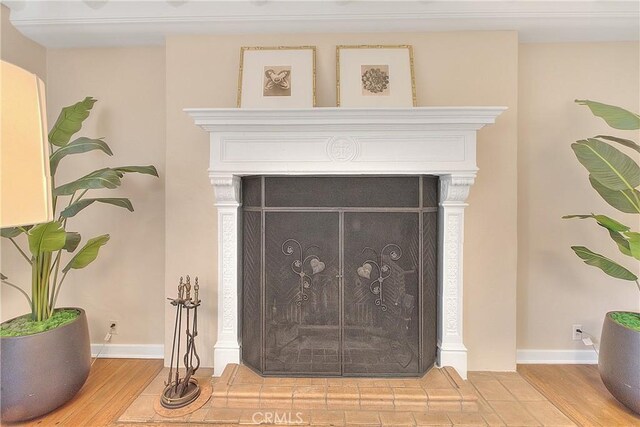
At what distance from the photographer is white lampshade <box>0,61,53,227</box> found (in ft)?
1.73

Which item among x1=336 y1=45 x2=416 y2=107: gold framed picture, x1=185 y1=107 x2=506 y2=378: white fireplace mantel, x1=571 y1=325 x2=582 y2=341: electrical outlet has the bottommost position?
x1=571 y1=325 x2=582 y2=341: electrical outlet

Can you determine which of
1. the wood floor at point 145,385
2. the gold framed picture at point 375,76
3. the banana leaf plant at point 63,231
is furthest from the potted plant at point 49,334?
the gold framed picture at point 375,76

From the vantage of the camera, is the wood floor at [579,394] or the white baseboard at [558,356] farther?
the white baseboard at [558,356]

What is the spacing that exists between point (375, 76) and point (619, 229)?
5.47ft

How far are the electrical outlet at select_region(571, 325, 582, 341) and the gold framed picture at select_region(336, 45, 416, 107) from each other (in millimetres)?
1974

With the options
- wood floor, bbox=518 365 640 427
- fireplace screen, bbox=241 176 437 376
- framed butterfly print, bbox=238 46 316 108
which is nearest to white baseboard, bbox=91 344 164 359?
fireplace screen, bbox=241 176 437 376

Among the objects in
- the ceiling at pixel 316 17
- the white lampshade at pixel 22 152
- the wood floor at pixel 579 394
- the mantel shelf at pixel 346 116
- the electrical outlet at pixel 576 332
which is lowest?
the wood floor at pixel 579 394

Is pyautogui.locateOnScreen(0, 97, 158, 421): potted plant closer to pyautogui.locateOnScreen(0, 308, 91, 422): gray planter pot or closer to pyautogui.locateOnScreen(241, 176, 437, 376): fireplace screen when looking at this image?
pyautogui.locateOnScreen(0, 308, 91, 422): gray planter pot

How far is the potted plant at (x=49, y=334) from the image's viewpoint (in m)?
1.68

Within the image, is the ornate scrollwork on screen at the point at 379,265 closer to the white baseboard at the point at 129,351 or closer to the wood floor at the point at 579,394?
the wood floor at the point at 579,394

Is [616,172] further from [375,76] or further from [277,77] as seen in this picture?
[277,77]

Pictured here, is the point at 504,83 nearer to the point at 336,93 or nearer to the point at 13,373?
the point at 336,93

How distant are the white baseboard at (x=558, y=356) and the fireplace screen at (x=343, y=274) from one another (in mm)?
893

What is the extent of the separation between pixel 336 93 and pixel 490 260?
4.97 feet
